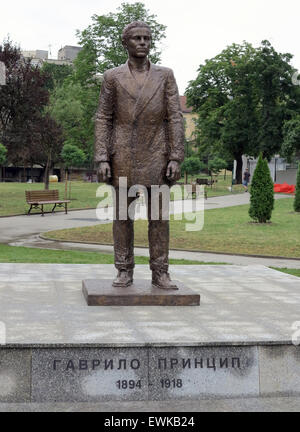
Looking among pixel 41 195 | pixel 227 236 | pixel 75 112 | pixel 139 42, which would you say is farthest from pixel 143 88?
pixel 75 112

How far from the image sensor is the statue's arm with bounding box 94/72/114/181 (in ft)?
18.6

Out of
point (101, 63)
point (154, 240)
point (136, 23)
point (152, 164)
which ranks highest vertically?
point (101, 63)

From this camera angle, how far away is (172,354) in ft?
13.5

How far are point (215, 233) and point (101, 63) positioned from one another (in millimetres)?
26844

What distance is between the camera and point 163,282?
19.0 ft

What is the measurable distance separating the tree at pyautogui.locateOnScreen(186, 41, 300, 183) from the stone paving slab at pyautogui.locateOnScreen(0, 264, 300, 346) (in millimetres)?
34896

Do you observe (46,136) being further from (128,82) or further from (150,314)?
(150,314)

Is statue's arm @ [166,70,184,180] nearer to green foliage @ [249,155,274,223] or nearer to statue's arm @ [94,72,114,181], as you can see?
statue's arm @ [94,72,114,181]

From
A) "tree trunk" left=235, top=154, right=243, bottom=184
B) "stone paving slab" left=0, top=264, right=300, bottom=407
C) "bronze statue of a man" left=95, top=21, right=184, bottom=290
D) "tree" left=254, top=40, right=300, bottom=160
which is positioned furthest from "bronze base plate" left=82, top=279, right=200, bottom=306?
"tree trunk" left=235, top=154, right=243, bottom=184

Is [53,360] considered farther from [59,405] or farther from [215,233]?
[215,233]

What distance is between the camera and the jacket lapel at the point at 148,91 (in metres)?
5.59

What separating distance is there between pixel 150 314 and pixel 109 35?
37.4 m

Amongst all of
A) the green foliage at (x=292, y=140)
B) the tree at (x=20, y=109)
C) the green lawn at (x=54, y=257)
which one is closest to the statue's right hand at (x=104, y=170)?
the green lawn at (x=54, y=257)

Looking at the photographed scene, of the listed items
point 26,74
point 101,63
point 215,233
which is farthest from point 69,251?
point 101,63
